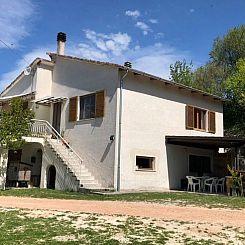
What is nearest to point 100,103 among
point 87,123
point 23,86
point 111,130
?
point 87,123

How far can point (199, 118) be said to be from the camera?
968 inches

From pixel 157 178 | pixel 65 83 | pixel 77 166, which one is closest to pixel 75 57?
pixel 65 83

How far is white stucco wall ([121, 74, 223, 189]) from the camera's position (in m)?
19.6

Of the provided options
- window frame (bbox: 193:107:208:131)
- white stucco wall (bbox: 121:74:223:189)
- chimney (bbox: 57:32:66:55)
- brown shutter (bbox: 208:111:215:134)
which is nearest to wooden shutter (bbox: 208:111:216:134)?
brown shutter (bbox: 208:111:215:134)

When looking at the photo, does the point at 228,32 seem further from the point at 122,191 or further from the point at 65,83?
the point at 122,191

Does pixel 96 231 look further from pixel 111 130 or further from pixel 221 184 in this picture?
pixel 221 184

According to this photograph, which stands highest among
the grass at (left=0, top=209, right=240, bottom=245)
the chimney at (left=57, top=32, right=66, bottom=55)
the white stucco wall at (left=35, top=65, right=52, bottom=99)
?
the chimney at (left=57, top=32, right=66, bottom=55)

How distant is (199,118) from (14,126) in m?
12.1

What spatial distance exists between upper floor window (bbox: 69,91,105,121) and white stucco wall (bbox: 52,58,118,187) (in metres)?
0.25

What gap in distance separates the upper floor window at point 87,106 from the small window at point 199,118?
6891mm

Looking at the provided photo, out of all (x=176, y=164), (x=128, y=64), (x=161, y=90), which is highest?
(x=128, y=64)

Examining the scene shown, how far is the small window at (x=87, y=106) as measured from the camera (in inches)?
828

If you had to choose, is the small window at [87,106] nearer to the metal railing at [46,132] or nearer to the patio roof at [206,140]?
the metal railing at [46,132]

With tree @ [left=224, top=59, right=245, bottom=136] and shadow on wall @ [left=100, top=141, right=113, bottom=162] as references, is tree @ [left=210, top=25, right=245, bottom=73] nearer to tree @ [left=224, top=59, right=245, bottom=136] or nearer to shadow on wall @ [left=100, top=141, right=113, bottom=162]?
tree @ [left=224, top=59, right=245, bottom=136]
